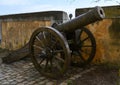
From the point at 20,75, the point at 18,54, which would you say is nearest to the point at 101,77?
the point at 20,75

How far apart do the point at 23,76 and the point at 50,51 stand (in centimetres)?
95

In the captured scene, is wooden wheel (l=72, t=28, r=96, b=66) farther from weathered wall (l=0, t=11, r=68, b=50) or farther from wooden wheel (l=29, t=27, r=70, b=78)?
weathered wall (l=0, t=11, r=68, b=50)

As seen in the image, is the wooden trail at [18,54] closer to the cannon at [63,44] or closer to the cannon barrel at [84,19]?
the cannon at [63,44]

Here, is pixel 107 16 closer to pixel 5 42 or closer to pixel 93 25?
pixel 93 25

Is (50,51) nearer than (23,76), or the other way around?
(50,51)

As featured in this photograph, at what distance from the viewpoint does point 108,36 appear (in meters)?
6.45

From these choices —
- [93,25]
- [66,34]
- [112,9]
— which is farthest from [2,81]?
[112,9]

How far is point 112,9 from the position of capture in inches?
266

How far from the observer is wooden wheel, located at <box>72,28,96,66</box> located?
6410mm

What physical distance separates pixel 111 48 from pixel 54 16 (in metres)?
2.24

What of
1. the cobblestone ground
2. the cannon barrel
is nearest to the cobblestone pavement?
the cobblestone ground

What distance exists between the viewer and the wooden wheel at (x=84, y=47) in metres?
6.41

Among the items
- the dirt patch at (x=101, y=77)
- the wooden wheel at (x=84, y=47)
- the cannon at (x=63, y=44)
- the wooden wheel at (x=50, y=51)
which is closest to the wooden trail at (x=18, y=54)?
the cannon at (x=63, y=44)

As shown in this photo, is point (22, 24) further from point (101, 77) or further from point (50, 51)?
point (101, 77)
